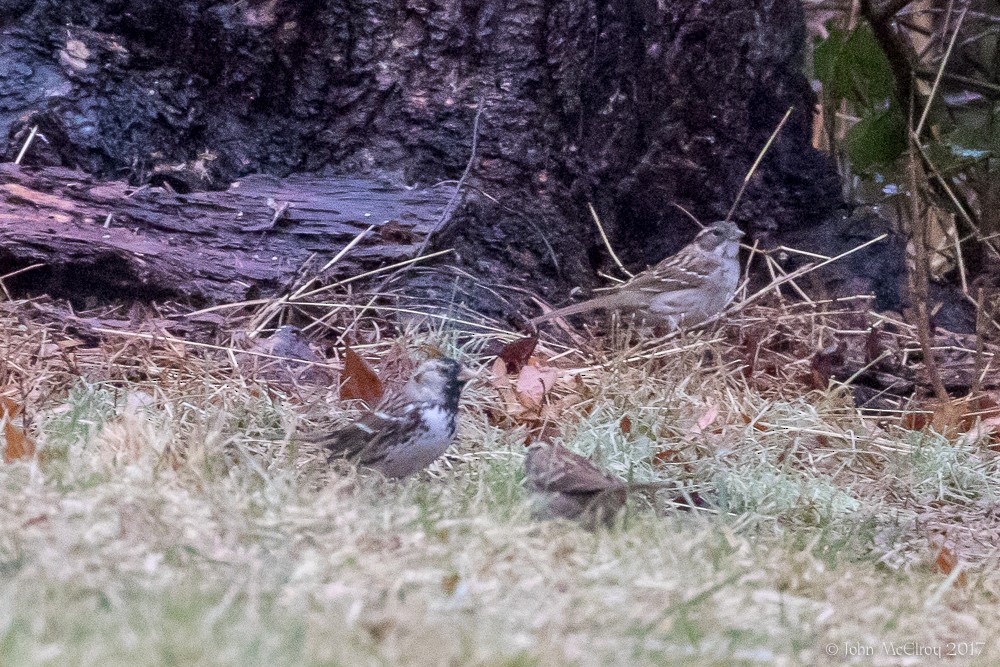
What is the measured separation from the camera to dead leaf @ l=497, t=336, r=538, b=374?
4.94 m

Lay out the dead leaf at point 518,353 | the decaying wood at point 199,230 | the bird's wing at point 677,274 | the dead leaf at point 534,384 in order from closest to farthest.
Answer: the dead leaf at point 534,384 → the decaying wood at point 199,230 → the dead leaf at point 518,353 → the bird's wing at point 677,274

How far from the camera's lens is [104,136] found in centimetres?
520

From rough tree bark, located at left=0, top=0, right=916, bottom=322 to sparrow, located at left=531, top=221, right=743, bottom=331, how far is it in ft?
0.77

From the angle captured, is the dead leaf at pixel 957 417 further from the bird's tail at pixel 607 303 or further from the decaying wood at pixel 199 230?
the decaying wood at pixel 199 230

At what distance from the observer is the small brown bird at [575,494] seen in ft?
10.5

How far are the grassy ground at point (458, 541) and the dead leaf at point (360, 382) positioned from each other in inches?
5.4

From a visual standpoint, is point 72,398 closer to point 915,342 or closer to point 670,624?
point 670,624

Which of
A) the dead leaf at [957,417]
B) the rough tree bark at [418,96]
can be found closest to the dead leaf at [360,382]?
the rough tree bark at [418,96]

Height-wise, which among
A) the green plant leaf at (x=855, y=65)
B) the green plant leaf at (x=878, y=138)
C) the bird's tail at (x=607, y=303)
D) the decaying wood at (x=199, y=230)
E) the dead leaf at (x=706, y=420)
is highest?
the green plant leaf at (x=855, y=65)

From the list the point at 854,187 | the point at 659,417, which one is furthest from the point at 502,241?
the point at 854,187

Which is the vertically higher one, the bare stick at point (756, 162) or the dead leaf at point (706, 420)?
the bare stick at point (756, 162)

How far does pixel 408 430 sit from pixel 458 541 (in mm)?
920

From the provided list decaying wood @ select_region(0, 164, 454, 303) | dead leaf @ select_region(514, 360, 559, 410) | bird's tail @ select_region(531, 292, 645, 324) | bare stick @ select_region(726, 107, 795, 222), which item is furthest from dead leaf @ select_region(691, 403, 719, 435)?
bare stick @ select_region(726, 107, 795, 222)

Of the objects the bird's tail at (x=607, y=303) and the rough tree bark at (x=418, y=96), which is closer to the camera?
the rough tree bark at (x=418, y=96)
